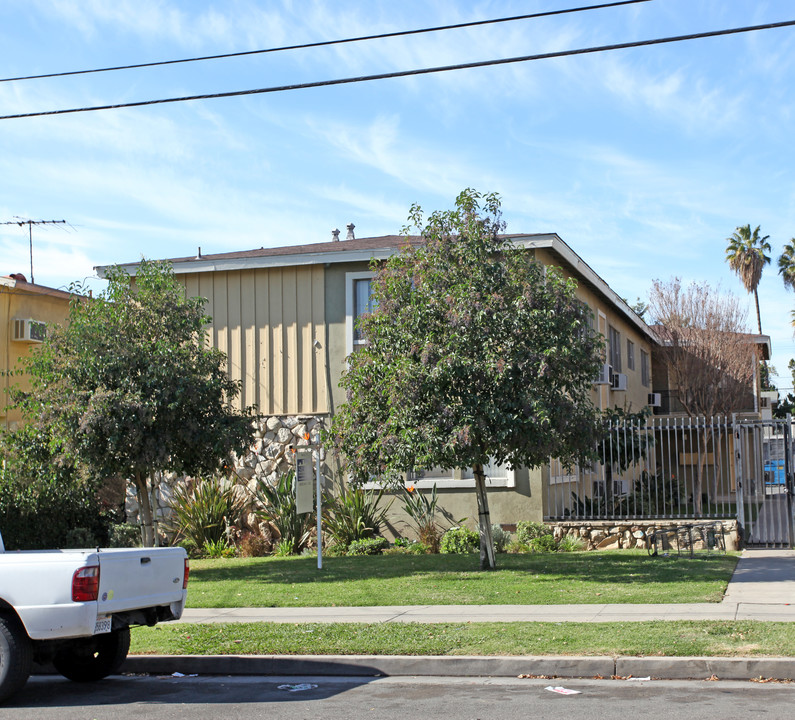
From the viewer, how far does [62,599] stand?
303 inches

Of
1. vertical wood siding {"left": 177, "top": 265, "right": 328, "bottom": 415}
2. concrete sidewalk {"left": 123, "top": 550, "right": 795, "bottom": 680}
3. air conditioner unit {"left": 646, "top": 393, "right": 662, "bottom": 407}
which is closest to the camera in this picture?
concrete sidewalk {"left": 123, "top": 550, "right": 795, "bottom": 680}

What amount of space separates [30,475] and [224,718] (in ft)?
35.0

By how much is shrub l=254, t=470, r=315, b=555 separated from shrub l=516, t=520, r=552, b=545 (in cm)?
431

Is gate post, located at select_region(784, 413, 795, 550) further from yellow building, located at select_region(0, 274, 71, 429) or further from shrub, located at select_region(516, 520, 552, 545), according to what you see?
yellow building, located at select_region(0, 274, 71, 429)

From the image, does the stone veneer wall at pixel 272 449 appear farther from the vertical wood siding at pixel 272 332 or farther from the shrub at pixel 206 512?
the shrub at pixel 206 512

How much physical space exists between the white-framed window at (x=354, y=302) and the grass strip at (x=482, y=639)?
1016cm

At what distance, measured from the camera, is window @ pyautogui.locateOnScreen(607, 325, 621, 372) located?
26.7 metres

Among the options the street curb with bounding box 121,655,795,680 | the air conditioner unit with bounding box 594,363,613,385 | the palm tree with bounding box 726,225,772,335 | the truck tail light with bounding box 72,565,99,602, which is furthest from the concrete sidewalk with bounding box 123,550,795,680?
the palm tree with bounding box 726,225,772,335

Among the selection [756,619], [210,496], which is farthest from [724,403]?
[756,619]

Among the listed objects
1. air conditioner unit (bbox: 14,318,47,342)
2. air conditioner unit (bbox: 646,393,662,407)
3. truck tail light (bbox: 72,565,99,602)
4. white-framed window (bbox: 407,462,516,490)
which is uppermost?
air conditioner unit (bbox: 14,318,47,342)

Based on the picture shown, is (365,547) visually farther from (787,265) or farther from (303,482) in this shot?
(787,265)

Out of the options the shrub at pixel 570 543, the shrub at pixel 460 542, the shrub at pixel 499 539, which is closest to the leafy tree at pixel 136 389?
the shrub at pixel 460 542

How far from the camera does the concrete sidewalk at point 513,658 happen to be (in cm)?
816

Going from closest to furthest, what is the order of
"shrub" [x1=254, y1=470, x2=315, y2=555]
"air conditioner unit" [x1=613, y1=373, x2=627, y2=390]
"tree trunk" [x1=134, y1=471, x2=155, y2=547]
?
"tree trunk" [x1=134, y1=471, x2=155, y2=547], "shrub" [x1=254, y1=470, x2=315, y2=555], "air conditioner unit" [x1=613, y1=373, x2=627, y2=390]
